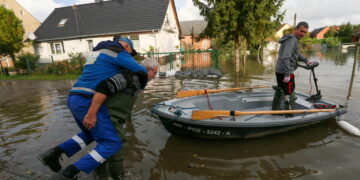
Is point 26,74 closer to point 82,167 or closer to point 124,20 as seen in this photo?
point 124,20

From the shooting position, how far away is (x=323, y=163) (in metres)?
3.10

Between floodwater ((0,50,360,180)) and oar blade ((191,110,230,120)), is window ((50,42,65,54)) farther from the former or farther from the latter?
oar blade ((191,110,230,120))

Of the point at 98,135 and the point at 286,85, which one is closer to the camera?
the point at 98,135

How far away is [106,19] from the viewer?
19.9 meters

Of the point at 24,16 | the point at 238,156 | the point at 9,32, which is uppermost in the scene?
the point at 24,16

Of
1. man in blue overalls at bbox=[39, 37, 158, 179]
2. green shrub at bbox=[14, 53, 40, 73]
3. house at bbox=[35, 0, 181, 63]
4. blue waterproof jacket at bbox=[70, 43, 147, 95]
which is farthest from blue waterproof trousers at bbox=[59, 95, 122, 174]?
green shrub at bbox=[14, 53, 40, 73]

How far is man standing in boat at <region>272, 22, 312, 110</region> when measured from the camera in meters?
3.83

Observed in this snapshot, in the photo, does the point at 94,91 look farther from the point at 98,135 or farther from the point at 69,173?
the point at 69,173

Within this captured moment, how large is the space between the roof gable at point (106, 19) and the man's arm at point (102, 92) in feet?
53.1

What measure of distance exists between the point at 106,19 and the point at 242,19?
14857 millimetres

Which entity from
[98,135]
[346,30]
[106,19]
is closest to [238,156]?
[98,135]

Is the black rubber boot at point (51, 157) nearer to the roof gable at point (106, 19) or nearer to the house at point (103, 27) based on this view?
the house at point (103, 27)

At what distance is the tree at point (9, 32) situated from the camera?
14.9 metres

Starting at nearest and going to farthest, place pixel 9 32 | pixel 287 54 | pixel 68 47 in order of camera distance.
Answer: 1. pixel 287 54
2. pixel 9 32
3. pixel 68 47
